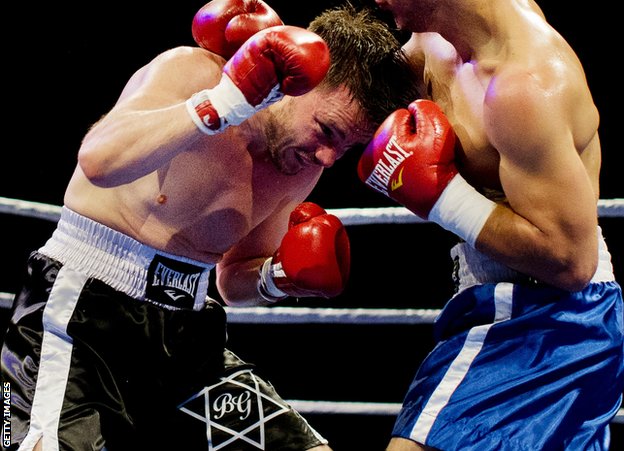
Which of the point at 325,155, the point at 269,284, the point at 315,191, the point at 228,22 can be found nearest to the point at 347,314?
the point at 269,284

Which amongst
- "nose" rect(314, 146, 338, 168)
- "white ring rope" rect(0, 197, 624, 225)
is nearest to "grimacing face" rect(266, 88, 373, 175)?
Result: "nose" rect(314, 146, 338, 168)

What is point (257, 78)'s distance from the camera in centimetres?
144

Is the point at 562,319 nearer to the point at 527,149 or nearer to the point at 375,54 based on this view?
the point at 527,149

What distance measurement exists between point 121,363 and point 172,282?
21 centimetres

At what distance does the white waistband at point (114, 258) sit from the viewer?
1.65m

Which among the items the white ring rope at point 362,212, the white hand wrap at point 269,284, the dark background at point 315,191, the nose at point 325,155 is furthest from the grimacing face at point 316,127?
the dark background at point 315,191

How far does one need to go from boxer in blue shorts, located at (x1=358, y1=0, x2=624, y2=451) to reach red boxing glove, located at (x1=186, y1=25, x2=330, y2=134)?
0.80ft

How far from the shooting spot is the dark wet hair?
1.79 metres

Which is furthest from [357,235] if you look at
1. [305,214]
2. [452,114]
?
[452,114]

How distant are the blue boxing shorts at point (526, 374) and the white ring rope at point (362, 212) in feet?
1.91

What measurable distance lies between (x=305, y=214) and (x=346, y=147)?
22 cm

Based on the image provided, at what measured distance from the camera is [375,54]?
182 centimetres

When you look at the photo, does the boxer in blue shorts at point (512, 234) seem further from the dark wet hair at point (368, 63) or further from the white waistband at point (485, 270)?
the dark wet hair at point (368, 63)

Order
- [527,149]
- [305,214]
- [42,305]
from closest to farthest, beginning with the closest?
[527,149], [42,305], [305,214]
